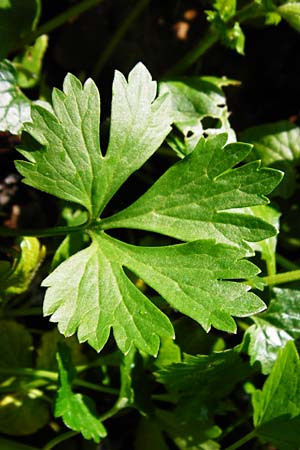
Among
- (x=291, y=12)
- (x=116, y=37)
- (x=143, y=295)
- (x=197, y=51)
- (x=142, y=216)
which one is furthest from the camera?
(x=116, y=37)

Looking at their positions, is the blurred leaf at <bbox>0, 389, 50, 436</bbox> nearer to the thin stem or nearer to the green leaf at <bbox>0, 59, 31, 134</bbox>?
the thin stem

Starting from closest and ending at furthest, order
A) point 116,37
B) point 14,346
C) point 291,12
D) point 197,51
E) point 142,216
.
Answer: point 142,216 → point 291,12 → point 14,346 → point 197,51 → point 116,37

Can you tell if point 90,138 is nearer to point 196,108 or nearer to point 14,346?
point 196,108

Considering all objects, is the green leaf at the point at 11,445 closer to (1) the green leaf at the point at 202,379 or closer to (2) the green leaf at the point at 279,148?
(1) the green leaf at the point at 202,379

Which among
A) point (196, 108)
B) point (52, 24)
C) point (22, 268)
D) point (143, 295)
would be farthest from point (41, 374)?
point (52, 24)

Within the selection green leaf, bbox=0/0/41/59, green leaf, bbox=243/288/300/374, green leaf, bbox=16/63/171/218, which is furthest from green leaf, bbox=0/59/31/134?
green leaf, bbox=243/288/300/374

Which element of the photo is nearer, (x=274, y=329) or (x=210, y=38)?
(x=274, y=329)

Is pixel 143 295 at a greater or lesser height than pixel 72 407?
greater
